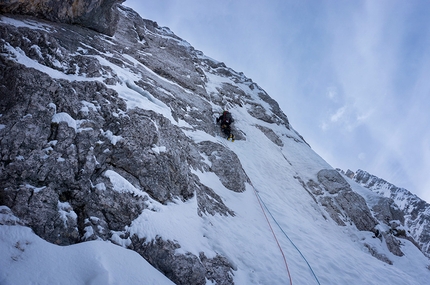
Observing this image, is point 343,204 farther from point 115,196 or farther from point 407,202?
point 407,202

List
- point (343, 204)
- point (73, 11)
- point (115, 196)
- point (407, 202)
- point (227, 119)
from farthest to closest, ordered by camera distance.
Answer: point (407, 202)
point (227, 119)
point (343, 204)
point (73, 11)
point (115, 196)

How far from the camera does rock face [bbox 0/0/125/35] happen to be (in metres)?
8.72

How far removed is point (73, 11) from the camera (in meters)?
11.9

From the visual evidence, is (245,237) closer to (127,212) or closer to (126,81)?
(127,212)

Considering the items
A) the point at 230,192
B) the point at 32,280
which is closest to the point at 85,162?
the point at 32,280

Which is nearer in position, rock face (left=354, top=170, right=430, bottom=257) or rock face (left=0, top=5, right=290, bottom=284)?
rock face (left=0, top=5, right=290, bottom=284)

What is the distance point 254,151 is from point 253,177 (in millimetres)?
4368

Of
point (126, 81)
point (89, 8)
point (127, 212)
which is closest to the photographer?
point (127, 212)

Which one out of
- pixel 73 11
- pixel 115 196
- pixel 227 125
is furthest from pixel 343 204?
pixel 73 11

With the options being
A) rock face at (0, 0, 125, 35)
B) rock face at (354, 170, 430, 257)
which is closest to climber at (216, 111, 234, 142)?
rock face at (0, 0, 125, 35)

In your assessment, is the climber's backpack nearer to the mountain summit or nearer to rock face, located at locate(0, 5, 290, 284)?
the mountain summit

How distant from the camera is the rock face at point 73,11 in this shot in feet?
28.6

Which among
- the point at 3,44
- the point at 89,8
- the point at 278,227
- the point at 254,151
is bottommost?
the point at 278,227

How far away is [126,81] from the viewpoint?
31.1 feet
